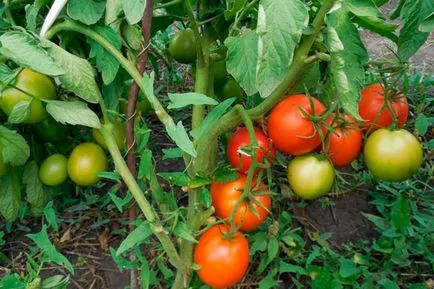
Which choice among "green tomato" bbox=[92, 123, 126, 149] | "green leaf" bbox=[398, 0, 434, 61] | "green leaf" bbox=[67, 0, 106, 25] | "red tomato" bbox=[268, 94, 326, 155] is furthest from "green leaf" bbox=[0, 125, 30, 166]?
"green leaf" bbox=[398, 0, 434, 61]

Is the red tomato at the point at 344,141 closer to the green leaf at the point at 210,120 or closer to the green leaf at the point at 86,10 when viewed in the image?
the green leaf at the point at 210,120

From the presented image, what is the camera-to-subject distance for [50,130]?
1225 mm

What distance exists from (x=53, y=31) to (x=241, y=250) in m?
0.55

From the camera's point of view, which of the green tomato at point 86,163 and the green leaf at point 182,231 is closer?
the green leaf at point 182,231

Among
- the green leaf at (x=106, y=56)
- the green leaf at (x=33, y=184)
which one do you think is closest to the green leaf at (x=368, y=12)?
the green leaf at (x=106, y=56)

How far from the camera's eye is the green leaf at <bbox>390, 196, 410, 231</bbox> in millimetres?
1364

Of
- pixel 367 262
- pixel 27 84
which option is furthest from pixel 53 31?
pixel 367 262

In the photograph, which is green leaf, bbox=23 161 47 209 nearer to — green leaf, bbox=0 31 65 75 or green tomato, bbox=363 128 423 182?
green leaf, bbox=0 31 65 75

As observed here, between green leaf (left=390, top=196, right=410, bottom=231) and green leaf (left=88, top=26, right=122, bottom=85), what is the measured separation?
31.3 inches

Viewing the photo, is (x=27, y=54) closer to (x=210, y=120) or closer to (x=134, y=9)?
(x=134, y=9)

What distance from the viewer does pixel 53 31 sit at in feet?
3.34

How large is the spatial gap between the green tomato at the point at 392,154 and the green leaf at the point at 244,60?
26cm

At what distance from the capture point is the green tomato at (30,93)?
1.02 meters

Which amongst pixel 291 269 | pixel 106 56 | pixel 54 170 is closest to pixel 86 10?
pixel 106 56
